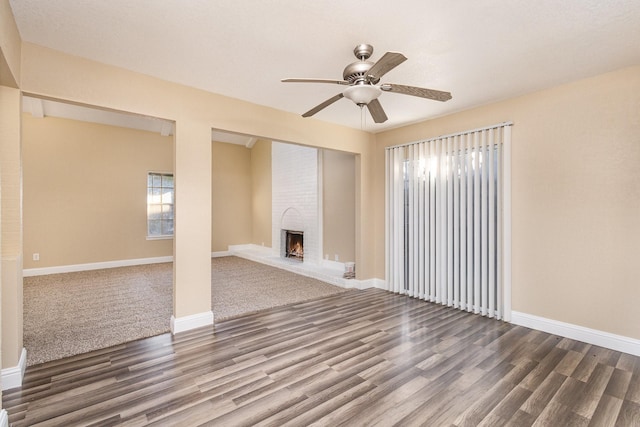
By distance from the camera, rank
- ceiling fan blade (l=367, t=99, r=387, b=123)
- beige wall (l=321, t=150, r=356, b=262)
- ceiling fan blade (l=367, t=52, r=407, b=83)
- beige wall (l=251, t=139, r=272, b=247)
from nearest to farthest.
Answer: ceiling fan blade (l=367, t=52, r=407, b=83), ceiling fan blade (l=367, t=99, r=387, b=123), beige wall (l=321, t=150, r=356, b=262), beige wall (l=251, t=139, r=272, b=247)

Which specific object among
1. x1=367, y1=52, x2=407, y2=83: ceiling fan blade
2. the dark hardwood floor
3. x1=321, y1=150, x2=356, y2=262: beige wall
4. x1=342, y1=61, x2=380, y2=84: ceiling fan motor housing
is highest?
x1=342, y1=61, x2=380, y2=84: ceiling fan motor housing

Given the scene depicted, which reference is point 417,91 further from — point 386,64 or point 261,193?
point 261,193

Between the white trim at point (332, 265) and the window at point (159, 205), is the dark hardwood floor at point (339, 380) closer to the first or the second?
the white trim at point (332, 265)

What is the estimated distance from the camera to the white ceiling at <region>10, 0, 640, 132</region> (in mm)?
1975

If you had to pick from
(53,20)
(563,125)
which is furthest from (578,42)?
(53,20)

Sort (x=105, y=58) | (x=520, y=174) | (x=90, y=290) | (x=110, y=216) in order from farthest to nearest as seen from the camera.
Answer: (x=110, y=216), (x=90, y=290), (x=520, y=174), (x=105, y=58)

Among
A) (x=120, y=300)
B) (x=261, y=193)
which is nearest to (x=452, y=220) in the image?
(x=120, y=300)

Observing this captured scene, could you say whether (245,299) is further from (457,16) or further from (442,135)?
(457,16)

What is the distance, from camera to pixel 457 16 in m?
2.04

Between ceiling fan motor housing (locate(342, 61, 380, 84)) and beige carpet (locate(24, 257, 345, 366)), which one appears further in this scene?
beige carpet (locate(24, 257, 345, 366))

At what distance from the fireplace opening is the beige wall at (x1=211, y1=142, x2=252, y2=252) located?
1881 millimetres

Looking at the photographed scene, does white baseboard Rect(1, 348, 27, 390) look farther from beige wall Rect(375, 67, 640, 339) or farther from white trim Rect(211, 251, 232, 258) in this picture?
white trim Rect(211, 251, 232, 258)

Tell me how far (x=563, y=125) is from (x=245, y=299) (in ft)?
14.5

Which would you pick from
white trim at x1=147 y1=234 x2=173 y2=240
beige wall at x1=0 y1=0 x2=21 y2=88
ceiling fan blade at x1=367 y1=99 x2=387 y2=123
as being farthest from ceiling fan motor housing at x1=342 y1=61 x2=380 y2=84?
white trim at x1=147 y1=234 x2=173 y2=240
